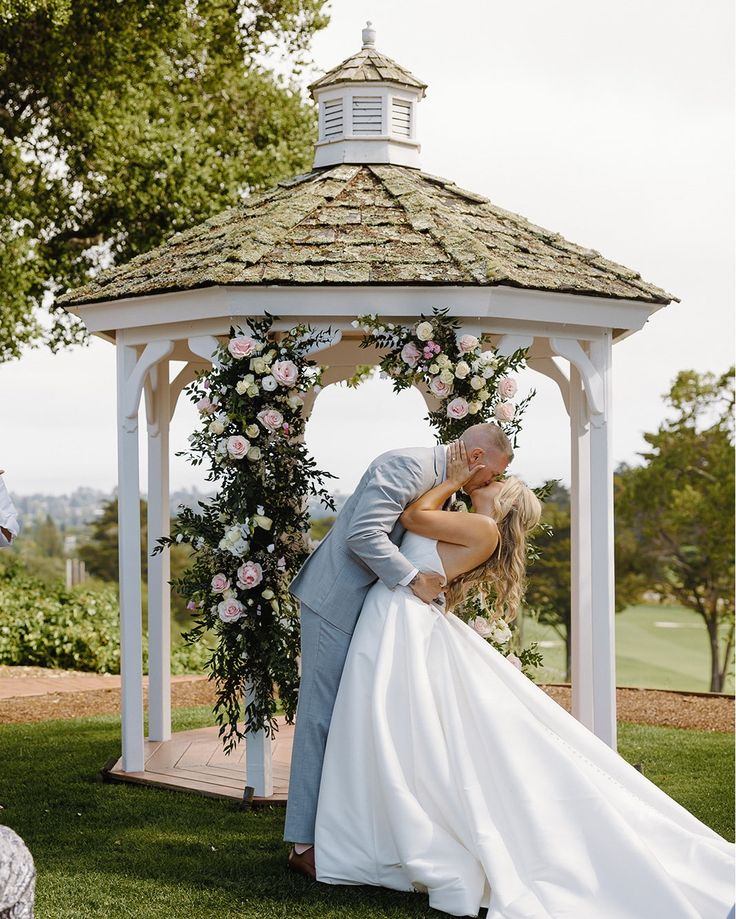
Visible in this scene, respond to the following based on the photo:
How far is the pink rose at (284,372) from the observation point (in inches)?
268

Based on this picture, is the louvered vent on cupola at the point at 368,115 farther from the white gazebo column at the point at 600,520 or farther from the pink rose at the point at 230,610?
the pink rose at the point at 230,610

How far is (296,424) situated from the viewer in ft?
23.5

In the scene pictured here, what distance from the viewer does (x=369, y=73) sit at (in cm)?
852

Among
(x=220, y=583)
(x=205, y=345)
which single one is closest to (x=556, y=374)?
(x=205, y=345)

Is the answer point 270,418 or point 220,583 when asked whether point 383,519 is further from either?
point 220,583

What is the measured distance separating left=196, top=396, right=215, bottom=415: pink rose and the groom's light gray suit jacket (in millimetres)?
1659

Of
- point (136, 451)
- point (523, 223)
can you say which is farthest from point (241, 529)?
point (523, 223)

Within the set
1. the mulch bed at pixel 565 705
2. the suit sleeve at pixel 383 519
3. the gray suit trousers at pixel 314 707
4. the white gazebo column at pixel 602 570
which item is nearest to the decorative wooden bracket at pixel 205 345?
the suit sleeve at pixel 383 519

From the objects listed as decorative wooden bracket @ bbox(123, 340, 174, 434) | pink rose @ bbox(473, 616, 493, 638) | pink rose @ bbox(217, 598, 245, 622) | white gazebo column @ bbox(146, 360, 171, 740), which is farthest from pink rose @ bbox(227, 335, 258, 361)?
pink rose @ bbox(473, 616, 493, 638)

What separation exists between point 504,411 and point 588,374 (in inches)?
35.1

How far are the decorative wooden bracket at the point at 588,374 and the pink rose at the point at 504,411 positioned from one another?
0.63 meters

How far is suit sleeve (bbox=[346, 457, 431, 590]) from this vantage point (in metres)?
5.45

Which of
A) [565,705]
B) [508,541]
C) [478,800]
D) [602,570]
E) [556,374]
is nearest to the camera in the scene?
[478,800]

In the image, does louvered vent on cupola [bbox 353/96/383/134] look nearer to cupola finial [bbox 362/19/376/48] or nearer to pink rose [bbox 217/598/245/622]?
cupola finial [bbox 362/19/376/48]
